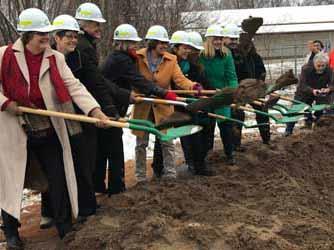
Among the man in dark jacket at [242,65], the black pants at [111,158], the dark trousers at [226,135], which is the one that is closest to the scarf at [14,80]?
the black pants at [111,158]

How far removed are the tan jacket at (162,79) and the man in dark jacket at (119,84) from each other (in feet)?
0.95

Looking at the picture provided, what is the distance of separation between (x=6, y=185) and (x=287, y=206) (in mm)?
2451

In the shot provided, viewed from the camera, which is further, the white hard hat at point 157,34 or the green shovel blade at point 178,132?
the white hard hat at point 157,34

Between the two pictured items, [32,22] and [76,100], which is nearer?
[32,22]

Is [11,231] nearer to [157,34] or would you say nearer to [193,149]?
[157,34]

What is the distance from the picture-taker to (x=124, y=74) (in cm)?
622

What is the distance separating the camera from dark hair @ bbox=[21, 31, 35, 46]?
4758 mm

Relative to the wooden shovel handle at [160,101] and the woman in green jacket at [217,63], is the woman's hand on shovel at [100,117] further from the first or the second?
the woman in green jacket at [217,63]

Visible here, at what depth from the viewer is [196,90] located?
22.9 ft

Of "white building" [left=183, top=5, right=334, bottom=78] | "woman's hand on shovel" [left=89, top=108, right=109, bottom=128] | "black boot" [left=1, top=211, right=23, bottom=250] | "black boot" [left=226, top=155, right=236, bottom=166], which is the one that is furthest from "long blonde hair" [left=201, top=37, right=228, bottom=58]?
"white building" [left=183, top=5, right=334, bottom=78]

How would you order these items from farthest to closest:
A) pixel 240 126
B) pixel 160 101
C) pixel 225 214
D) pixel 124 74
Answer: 1. pixel 240 126
2. pixel 160 101
3. pixel 124 74
4. pixel 225 214

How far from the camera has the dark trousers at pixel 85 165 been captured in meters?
5.20

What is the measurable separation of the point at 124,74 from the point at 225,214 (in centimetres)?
195

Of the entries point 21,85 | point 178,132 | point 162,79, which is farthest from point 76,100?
point 162,79
